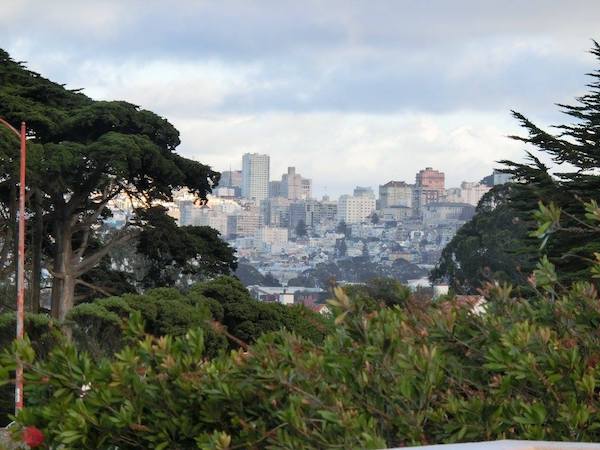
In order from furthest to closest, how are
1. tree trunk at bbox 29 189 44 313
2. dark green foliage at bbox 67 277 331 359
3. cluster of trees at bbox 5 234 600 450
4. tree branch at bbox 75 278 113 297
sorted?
1. tree branch at bbox 75 278 113 297
2. tree trunk at bbox 29 189 44 313
3. dark green foliage at bbox 67 277 331 359
4. cluster of trees at bbox 5 234 600 450

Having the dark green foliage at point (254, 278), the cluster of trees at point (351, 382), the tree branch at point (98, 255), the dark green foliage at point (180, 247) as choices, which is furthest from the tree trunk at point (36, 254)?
the dark green foliage at point (254, 278)

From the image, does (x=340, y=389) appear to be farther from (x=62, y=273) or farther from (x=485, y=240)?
(x=485, y=240)

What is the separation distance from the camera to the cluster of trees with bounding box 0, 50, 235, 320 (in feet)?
116

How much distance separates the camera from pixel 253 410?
5.31 m

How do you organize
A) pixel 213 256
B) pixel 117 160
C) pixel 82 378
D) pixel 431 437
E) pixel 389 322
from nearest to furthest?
pixel 431 437, pixel 82 378, pixel 389 322, pixel 117 160, pixel 213 256

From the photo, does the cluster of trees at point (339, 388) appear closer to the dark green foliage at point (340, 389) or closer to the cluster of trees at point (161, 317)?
the dark green foliage at point (340, 389)

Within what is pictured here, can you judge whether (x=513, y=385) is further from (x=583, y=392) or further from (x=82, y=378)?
(x=82, y=378)

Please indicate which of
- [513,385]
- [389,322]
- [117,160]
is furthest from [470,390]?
[117,160]

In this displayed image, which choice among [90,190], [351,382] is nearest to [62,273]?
[90,190]

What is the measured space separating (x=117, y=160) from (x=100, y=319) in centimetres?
588

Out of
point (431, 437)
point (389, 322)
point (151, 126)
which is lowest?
point (431, 437)

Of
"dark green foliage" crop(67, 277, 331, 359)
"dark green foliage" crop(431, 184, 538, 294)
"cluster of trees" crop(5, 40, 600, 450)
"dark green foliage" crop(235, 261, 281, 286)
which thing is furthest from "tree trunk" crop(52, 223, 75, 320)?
"dark green foliage" crop(235, 261, 281, 286)

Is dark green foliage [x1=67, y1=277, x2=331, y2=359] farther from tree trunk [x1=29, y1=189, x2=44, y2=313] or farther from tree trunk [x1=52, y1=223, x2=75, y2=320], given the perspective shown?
tree trunk [x1=52, y1=223, x2=75, y2=320]

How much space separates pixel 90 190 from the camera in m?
37.9
